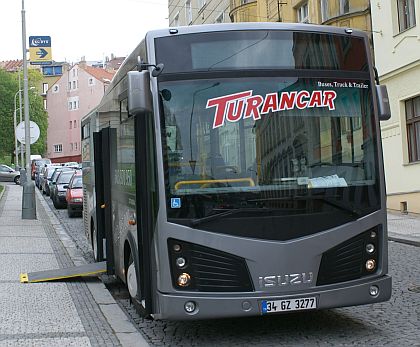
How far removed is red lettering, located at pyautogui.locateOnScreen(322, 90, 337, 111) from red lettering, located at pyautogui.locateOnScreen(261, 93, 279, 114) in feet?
1.56

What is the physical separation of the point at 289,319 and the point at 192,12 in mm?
35880

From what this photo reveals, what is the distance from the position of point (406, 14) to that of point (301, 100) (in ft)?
48.2

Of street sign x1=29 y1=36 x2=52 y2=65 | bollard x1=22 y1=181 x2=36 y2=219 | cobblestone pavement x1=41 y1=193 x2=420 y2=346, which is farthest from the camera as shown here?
street sign x1=29 y1=36 x2=52 y2=65

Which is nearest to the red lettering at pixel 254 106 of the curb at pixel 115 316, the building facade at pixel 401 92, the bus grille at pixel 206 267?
the bus grille at pixel 206 267

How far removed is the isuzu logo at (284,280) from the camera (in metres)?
5.80

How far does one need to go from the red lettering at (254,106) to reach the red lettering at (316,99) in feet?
1.58

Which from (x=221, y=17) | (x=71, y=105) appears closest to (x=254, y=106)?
(x=221, y=17)

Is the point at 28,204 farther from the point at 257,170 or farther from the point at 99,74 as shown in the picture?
the point at 99,74

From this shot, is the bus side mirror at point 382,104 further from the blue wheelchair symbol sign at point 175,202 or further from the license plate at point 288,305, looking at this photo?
the blue wheelchair symbol sign at point 175,202

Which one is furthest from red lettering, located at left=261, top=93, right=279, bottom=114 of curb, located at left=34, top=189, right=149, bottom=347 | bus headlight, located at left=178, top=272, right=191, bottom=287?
curb, located at left=34, top=189, right=149, bottom=347

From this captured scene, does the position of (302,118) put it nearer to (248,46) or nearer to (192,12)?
(248,46)

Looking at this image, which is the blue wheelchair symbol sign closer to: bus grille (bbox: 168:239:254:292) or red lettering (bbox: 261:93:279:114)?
bus grille (bbox: 168:239:254:292)

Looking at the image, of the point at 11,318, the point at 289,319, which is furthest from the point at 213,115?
the point at 11,318

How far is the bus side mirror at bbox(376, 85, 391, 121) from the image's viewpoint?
6.33 metres
